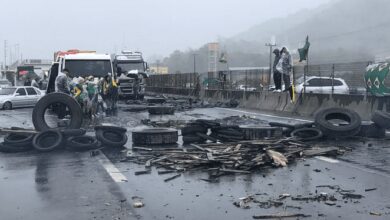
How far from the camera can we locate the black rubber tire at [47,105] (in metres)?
13.6

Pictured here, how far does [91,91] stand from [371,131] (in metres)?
11.8

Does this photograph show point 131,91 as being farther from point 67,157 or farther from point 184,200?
point 184,200

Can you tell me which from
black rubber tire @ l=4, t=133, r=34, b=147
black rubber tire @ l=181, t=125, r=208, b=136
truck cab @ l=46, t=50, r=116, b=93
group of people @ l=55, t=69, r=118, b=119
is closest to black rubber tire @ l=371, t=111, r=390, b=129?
black rubber tire @ l=181, t=125, r=208, b=136

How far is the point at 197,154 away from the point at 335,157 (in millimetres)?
2750

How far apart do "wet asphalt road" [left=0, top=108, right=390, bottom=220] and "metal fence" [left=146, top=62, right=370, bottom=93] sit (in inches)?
479

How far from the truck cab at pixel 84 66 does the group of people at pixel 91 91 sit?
5.06 ft

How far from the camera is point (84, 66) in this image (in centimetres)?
2391

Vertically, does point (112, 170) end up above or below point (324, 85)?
below

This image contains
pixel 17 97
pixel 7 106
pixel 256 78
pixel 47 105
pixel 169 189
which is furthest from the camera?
pixel 256 78

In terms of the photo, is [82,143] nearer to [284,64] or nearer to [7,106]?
[284,64]

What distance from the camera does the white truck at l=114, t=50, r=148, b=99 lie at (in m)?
35.2

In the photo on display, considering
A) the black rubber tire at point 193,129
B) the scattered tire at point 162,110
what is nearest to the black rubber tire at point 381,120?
the black rubber tire at point 193,129

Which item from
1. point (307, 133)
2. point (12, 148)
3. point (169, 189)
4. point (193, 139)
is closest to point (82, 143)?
point (12, 148)

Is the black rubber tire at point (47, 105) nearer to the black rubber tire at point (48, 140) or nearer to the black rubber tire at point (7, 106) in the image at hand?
the black rubber tire at point (48, 140)
